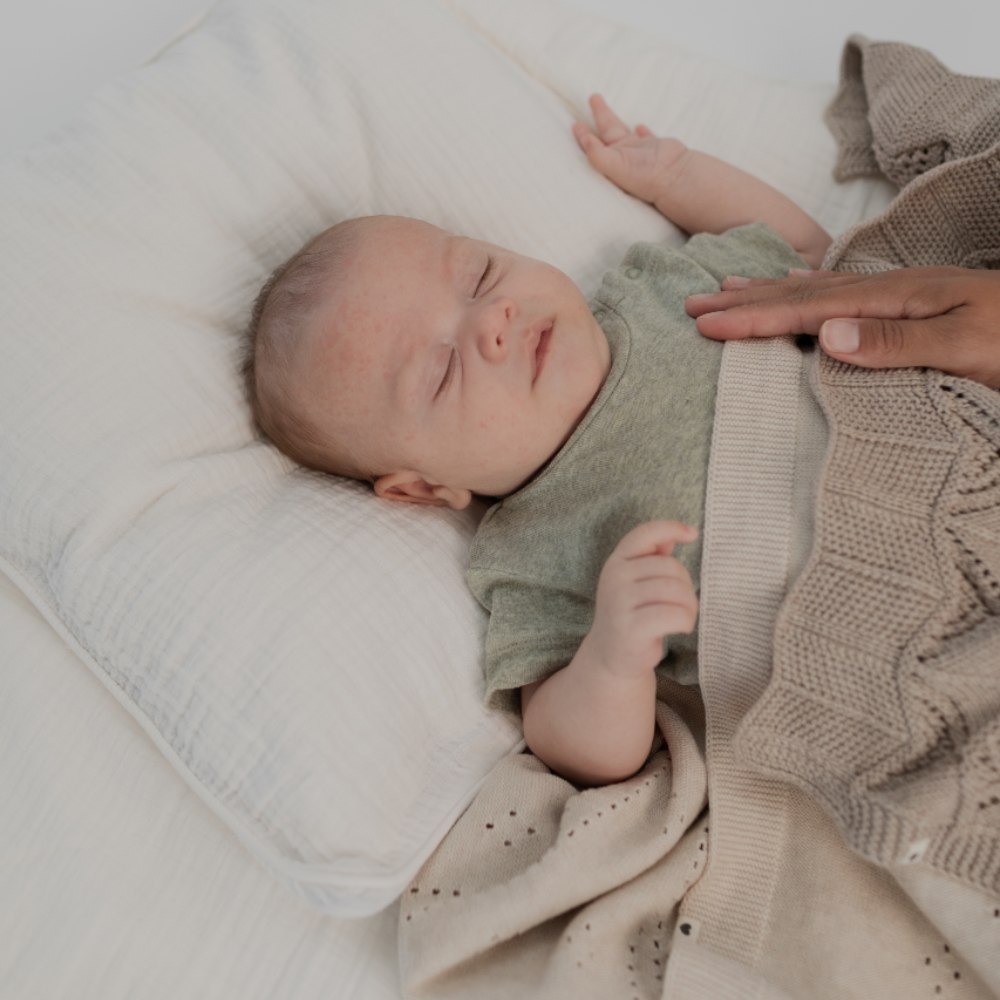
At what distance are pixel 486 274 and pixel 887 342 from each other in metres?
0.57

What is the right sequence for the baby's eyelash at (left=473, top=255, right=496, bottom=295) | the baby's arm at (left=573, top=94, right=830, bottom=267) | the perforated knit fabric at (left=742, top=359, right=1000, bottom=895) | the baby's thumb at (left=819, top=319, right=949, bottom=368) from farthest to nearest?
the baby's arm at (left=573, top=94, right=830, bottom=267) < the baby's eyelash at (left=473, top=255, right=496, bottom=295) < the baby's thumb at (left=819, top=319, right=949, bottom=368) < the perforated knit fabric at (left=742, top=359, right=1000, bottom=895)

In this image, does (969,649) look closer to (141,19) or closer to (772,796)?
(772,796)

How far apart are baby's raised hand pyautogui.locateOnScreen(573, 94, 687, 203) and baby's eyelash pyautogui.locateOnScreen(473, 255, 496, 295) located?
0.41 m

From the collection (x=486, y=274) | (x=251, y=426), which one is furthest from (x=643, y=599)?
(x=251, y=426)

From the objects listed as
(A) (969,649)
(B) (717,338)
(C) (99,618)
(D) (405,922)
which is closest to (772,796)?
(A) (969,649)

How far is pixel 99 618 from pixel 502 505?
59 centimetres

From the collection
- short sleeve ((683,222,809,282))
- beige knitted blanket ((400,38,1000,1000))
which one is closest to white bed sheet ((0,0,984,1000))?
beige knitted blanket ((400,38,1000,1000))

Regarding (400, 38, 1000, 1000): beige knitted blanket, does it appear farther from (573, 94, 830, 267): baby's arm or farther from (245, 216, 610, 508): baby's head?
(573, 94, 830, 267): baby's arm

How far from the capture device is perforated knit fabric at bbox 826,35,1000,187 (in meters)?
1.60

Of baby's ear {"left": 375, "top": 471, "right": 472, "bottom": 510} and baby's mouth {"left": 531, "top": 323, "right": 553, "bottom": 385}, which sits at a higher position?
baby's mouth {"left": 531, "top": 323, "right": 553, "bottom": 385}

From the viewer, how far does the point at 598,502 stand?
54.4 inches

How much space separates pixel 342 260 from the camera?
1392mm

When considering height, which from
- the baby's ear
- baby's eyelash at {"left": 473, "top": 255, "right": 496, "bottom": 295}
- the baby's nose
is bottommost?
the baby's ear

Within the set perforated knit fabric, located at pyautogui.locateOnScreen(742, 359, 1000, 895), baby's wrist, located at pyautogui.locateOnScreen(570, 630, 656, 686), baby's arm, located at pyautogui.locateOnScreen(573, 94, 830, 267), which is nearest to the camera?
perforated knit fabric, located at pyautogui.locateOnScreen(742, 359, 1000, 895)
